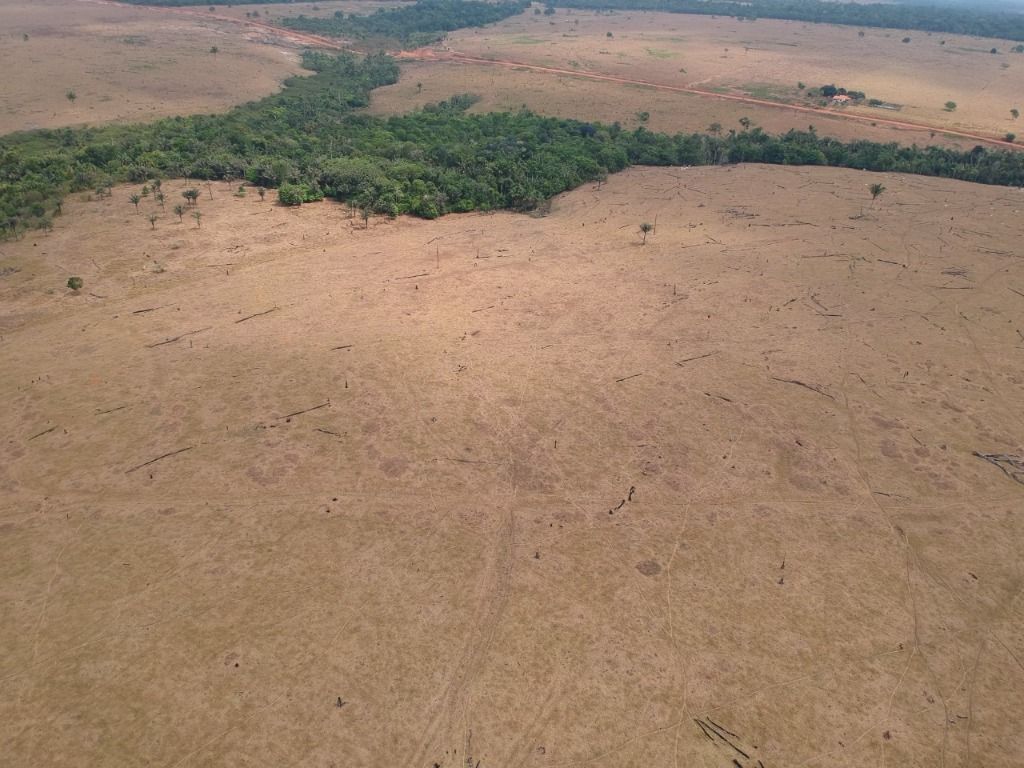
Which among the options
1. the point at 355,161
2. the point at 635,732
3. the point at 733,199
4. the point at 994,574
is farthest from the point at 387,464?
the point at 733,199

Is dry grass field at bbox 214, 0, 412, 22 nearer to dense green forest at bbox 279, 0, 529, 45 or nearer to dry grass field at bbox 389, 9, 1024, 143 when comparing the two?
dense green forest at bbox 279, 0, 529, 45

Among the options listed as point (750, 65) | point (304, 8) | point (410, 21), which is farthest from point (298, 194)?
point (304, 8)

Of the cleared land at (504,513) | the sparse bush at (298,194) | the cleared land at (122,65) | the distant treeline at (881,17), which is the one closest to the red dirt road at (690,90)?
the cleared land at (122,65)

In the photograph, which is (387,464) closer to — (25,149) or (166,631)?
(166,631)

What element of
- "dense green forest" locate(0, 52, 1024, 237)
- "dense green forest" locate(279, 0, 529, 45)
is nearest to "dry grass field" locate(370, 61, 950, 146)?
"dense green forest" locate(0, 52, 1024, 237)

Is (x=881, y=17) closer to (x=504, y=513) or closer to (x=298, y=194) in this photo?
(x=298, y=194)

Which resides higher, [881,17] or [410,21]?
[881,17]
